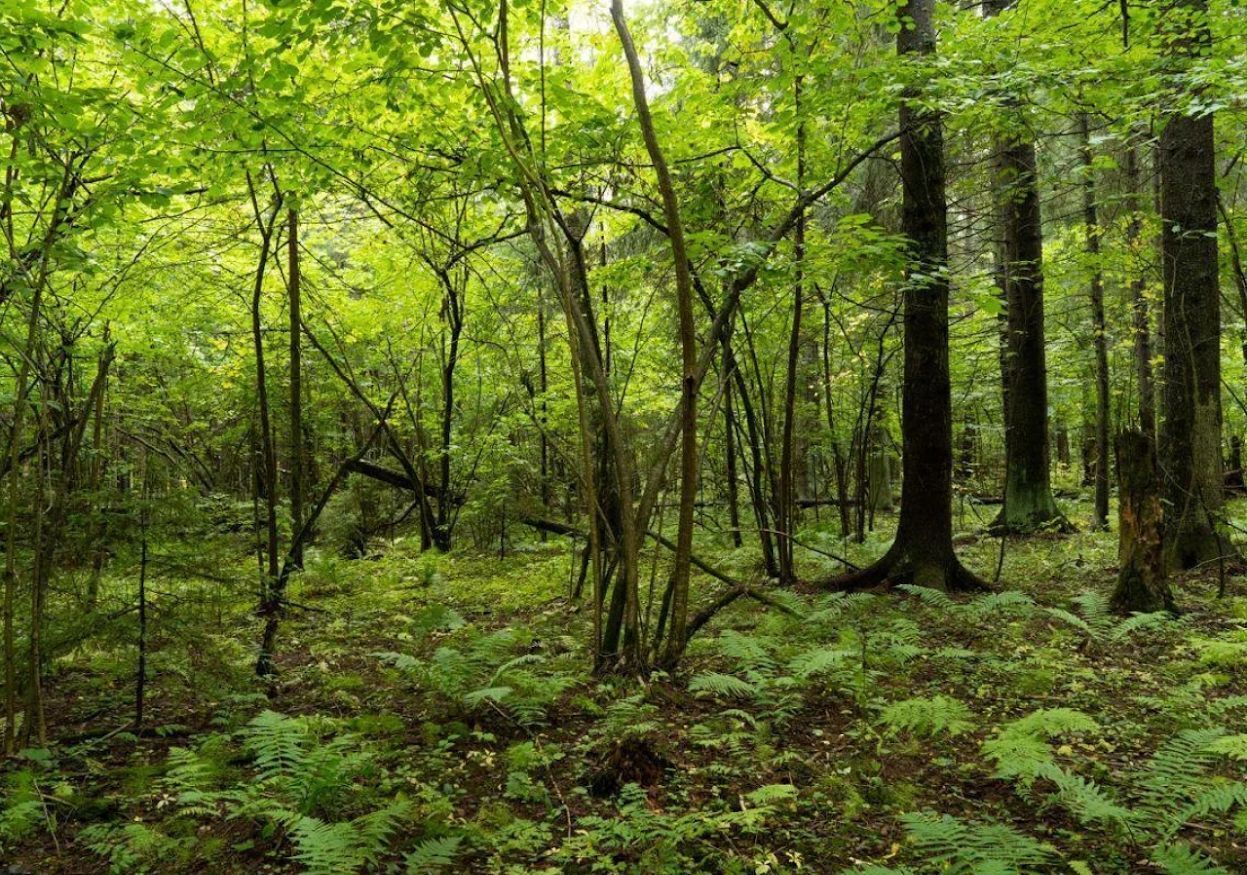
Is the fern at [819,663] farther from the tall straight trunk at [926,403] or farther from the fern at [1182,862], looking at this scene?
the tall straight trunk at [926,403]

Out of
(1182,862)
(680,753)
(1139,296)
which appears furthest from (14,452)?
(1139,296)

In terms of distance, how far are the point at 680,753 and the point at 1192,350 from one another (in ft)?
23.0

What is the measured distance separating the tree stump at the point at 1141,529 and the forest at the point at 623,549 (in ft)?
0.11

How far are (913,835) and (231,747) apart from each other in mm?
3850

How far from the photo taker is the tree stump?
6.29m

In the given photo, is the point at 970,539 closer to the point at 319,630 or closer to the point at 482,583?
the point at 482,583

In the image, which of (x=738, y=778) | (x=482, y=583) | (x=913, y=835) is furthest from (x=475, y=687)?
(x=482, y=583)

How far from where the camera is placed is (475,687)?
5055mm

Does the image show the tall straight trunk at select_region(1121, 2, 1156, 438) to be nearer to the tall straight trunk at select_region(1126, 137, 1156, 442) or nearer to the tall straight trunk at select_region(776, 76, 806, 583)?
the tall straight trunk at select_region(1126, 137, 1156, 442)

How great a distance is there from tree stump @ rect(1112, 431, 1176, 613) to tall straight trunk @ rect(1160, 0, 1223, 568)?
1.35m

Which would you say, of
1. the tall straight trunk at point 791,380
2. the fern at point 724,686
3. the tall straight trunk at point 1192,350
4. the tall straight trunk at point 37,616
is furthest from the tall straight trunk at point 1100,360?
the tall straight trunk at point 37,616

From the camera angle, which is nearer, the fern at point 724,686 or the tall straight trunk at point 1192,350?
the fern at point 724,686

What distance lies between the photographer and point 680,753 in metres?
4.07

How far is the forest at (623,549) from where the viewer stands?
3428mm
